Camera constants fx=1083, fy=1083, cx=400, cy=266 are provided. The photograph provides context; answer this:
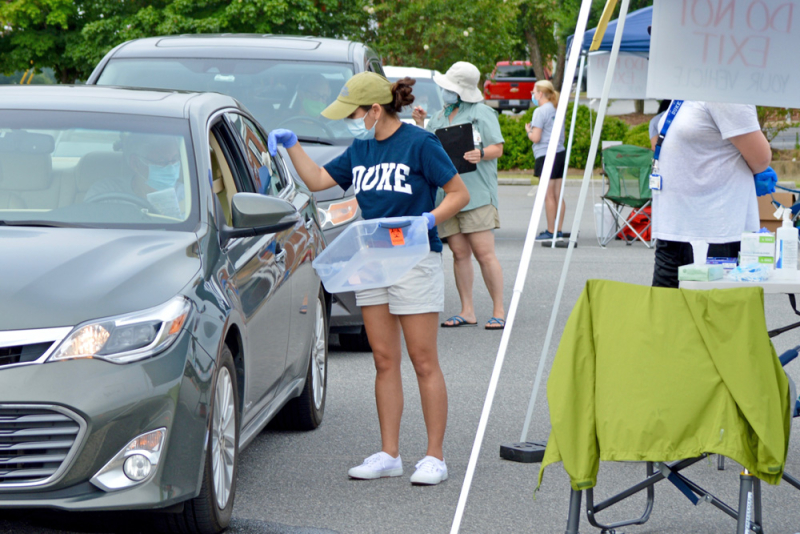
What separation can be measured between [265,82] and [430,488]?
13.5 feet

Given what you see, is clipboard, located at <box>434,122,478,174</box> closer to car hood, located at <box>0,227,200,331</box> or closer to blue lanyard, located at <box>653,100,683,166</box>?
blue lanyard, located at <box>653,100,683,166</box>

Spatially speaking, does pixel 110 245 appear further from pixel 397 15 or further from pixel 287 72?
pixel 397 15

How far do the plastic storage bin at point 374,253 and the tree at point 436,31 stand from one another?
22.5 m

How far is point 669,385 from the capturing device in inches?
130

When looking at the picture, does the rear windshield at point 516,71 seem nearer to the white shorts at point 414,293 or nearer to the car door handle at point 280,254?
the car door handle at point 280,254

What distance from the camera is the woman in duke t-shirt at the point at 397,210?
14.9 ft

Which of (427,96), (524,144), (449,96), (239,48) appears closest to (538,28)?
(524,144)

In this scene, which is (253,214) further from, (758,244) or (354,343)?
(354,343)

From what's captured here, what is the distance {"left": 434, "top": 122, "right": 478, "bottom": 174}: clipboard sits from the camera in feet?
25.5

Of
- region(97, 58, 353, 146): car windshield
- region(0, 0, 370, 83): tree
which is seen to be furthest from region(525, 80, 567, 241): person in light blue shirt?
region(0, 0, 370, 83): tree

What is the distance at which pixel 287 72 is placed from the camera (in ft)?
26.1

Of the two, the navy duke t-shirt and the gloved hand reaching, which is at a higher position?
the navy duke t-shirt

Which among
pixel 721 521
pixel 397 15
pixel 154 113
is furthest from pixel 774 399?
pixel 397 15

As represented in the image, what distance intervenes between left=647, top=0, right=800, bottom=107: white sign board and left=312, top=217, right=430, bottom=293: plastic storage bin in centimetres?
117
